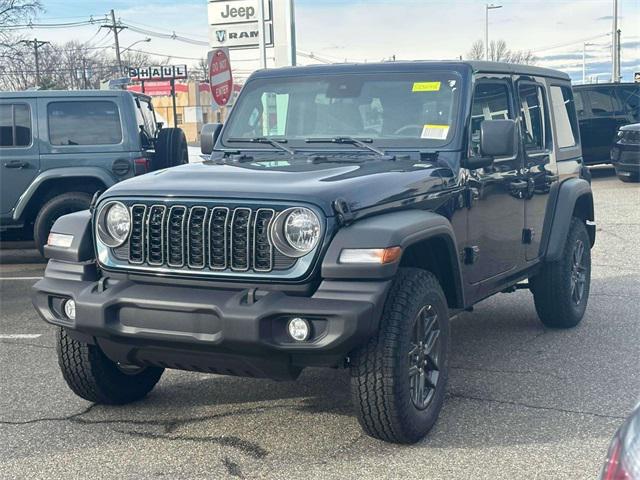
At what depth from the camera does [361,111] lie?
5.54 metres

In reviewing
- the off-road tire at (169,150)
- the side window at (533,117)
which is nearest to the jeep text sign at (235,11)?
the off-road tire at (169,150)

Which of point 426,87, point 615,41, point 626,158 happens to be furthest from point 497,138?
point 615,41

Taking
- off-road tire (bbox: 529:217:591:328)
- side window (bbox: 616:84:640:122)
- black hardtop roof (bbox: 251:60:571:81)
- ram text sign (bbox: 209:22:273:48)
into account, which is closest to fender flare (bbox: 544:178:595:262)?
off-road tire (bbox: 529:217:591:328)

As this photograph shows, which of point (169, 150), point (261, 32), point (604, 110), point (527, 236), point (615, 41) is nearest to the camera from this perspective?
point (527, 236)

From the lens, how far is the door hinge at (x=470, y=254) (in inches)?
206

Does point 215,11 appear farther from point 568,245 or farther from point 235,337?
point 235,337

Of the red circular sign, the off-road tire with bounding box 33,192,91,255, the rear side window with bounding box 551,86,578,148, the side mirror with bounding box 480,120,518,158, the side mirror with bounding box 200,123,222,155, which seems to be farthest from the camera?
the red circular sign

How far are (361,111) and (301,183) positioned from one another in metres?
1.32

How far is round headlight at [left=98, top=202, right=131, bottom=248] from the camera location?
450 cm

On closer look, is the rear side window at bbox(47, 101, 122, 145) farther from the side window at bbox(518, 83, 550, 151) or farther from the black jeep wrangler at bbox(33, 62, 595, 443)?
the side window at bbox(518, 83, 550, 151)

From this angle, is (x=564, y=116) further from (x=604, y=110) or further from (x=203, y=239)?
(x=604, y=110)

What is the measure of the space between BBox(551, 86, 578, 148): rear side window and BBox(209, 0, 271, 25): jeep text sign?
8.84 metres

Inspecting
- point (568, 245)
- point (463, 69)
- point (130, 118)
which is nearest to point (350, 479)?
point (463, 69)

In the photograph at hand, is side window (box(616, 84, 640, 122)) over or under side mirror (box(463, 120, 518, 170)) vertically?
over
